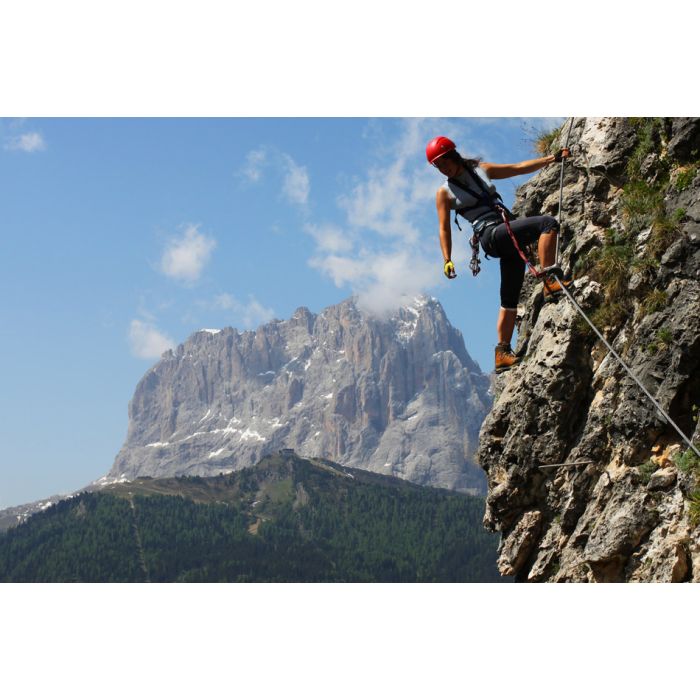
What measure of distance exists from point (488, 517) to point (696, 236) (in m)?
6.22

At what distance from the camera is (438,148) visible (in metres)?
10.4

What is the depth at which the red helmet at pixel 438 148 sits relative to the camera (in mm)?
10422

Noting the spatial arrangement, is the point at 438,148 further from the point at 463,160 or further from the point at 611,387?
the point at 611,387

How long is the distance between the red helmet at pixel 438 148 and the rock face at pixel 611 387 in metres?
3.32

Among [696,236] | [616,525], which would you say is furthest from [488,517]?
[696,236]

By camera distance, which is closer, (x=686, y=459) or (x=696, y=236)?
(x=686, y=459)

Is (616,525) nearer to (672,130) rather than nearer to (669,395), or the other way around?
(669,395)

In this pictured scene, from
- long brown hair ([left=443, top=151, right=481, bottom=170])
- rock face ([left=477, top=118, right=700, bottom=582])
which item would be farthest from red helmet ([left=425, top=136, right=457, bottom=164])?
rock face ([left=477, top=118, right=700, bottom=582])

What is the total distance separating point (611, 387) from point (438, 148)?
4484mm

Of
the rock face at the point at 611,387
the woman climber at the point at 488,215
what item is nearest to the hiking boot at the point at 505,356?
the rock face at the point at 611,387

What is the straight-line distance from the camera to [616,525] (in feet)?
33.6

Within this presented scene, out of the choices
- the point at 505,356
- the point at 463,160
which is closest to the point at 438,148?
the point at 463,160

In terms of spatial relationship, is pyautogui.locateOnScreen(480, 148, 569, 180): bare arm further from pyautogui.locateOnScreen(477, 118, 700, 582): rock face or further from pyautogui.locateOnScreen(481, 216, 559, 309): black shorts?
pyautogui.locateOnScreen(477, 118, 700, 582): rock face
